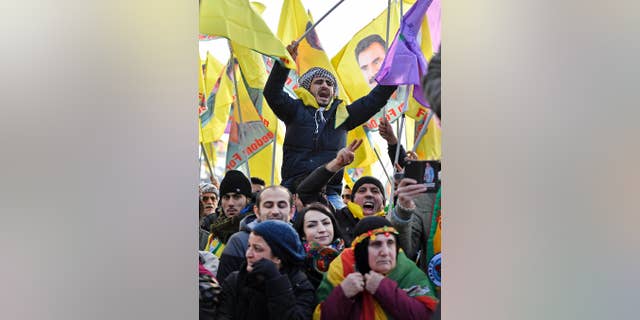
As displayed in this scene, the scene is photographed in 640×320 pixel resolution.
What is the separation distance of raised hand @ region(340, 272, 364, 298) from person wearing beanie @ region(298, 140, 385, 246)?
179 mm

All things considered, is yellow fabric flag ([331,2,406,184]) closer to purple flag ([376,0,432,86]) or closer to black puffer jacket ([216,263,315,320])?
purple flag ([376,0,432,86])

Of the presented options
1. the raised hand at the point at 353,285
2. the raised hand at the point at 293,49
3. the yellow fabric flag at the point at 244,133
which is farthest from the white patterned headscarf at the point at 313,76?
the raised hand at the point at 353,285

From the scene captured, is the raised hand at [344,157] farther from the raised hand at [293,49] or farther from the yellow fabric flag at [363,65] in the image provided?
the raised hand at [293,49]

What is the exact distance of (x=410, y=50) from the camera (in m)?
4.09

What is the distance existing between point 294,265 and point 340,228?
321 millimetres

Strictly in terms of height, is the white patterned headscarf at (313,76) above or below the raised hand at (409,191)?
above

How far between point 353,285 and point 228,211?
0.81m

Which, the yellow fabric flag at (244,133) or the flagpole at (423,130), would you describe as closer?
the flagpole at (423,130)

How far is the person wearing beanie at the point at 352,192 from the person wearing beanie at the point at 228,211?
328 millimetres

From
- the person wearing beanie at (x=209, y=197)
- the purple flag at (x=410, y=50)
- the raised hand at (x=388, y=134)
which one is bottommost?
the person wearing beanie at (x=209, y=197)

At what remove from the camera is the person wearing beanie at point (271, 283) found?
4.10 metres
